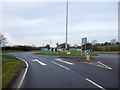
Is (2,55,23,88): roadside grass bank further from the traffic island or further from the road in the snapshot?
the road

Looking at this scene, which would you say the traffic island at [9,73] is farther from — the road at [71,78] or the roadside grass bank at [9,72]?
the road at [71,78]

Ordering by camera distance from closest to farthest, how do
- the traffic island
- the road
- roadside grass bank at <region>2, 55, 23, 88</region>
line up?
the road < the traffic island < roadside grass bank at <region>2, 55, 23, 88</region>

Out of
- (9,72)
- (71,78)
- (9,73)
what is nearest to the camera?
(71,78)

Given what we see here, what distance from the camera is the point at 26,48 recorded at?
75.0 metres

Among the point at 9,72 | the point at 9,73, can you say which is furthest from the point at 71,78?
the point at 9,72

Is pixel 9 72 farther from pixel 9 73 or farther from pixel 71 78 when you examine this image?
pixel 71 78

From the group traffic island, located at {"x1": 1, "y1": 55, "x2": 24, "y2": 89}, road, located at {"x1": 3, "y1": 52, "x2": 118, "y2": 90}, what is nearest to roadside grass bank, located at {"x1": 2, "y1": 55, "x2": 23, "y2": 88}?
traffic island, located at {"x1": 1, "y1": 55, "x2": 24, "y2": 89}

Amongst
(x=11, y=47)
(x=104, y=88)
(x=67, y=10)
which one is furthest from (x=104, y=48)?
(x=104, y=88)

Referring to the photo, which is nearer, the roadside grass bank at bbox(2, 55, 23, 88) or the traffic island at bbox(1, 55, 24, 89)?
the traffic island at bbox(1, 55, 24, 89)

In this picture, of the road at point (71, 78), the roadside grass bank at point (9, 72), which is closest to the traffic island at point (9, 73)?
the roadside grass bank at point (9, 72)

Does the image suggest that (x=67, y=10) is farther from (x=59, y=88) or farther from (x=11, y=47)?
(x=11, y=47)

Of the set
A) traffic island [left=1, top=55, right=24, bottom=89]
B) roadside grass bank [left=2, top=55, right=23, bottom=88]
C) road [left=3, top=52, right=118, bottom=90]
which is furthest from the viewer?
roadside grass bank [left=2, top=55, right=23, bottom=88]

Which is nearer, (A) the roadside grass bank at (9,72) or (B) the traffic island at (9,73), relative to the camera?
(B) the traffic island at (9,73)

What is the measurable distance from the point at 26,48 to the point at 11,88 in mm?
70628
